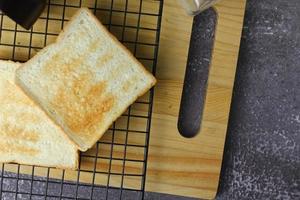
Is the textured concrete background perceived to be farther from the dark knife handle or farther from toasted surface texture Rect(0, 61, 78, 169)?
the dark knife handle

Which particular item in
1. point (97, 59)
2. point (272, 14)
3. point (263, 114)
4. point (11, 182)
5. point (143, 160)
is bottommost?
point (11, 182)

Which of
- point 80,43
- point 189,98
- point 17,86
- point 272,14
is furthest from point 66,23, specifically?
point 272,14

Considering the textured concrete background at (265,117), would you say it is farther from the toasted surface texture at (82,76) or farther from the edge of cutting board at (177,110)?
the toasted surface texture at (82,76)

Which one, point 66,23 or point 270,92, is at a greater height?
point 66,23

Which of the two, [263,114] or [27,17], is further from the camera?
[263,114]

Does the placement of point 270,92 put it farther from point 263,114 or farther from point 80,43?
point 80,43

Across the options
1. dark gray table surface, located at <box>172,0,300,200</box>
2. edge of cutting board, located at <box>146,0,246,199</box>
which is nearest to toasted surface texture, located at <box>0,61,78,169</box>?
edge of cutting board, located at <box>146,0,246,199</box>
